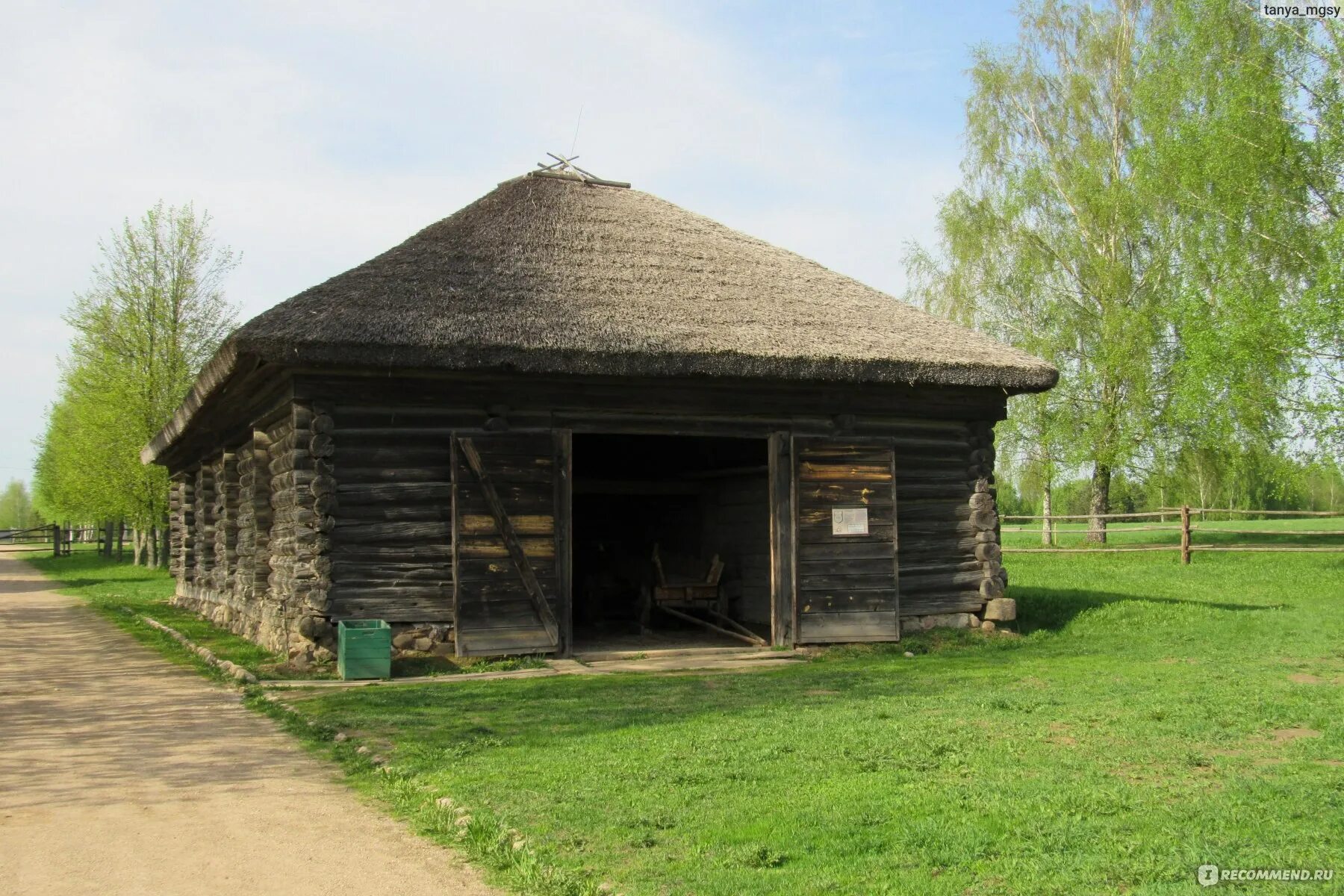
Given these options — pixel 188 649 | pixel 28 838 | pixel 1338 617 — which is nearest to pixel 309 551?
pixel 188 649

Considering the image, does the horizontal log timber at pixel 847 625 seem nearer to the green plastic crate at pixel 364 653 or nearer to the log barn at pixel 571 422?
the log barn at pixel 571 422

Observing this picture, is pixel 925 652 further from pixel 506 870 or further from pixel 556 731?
pixel 506 870

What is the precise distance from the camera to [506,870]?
496 centimetres

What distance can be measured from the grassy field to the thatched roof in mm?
2941

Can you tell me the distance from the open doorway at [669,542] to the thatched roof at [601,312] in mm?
2443

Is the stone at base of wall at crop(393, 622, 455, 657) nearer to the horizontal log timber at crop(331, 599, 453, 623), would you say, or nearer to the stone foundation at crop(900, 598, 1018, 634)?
the horizontal log timber at crop(331, 599, 453, 623)

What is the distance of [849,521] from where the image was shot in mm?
13023


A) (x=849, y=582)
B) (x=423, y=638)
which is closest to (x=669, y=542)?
(x=849, y=582)

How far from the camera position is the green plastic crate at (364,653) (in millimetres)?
10664

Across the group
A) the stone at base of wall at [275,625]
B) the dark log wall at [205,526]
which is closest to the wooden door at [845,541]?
the stone at base of wall at [275,625]

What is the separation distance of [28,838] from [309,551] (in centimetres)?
574

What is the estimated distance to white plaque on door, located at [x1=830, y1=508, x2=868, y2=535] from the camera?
1300cm

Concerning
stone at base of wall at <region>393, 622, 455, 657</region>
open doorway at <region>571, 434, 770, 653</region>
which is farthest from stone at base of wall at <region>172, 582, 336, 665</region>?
open doorway at <region>571, 434, 770, 653</region>

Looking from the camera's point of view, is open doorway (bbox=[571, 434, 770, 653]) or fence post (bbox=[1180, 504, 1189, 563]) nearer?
open doorway (bbox=[571, 434, 770, 653])
